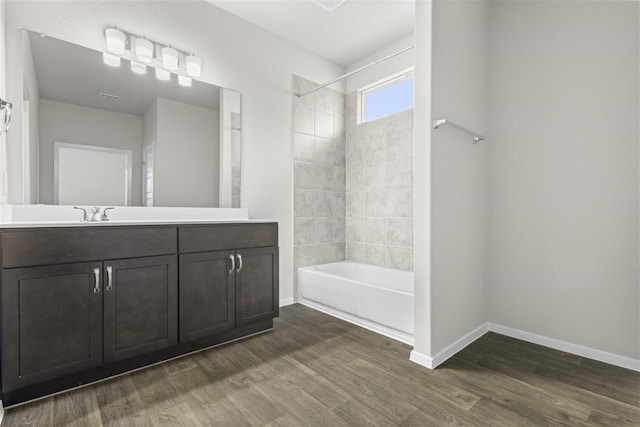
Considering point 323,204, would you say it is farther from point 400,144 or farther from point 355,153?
point 400,144

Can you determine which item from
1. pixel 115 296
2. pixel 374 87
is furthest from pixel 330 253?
pixel 115 296

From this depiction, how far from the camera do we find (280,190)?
3.13 meters

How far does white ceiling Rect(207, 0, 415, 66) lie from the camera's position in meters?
2.66

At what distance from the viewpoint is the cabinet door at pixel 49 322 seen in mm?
1450

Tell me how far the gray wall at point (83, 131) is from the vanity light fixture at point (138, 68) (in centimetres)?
33

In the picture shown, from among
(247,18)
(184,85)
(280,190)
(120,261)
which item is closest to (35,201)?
(120,261)

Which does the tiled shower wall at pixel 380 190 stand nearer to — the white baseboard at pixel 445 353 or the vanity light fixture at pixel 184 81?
the white baseboard at pixel 445 353

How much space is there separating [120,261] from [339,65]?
308 cm

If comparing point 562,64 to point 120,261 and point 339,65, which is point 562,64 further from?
point 120,261

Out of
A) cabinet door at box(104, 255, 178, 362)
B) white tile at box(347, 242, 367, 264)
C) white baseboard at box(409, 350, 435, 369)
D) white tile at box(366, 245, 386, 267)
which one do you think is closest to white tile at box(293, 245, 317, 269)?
white tile at box(347, 242, 367, 264)

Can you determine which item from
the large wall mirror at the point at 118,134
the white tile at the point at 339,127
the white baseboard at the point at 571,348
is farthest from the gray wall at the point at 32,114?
the white baseboard at the point at 571,348

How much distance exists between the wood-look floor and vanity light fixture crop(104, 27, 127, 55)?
2.11 meters

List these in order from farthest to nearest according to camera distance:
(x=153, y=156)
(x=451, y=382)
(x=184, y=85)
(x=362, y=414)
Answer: (x=184, y=85)
(x=153, y=156)
(x=451, y=382)
(x=362, y=414)

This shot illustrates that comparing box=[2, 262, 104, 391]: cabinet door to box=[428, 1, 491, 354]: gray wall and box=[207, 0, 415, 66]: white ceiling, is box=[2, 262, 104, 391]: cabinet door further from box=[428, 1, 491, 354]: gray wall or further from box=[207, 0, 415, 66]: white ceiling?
box=[207, 0, 415, 66]: white ceiling
